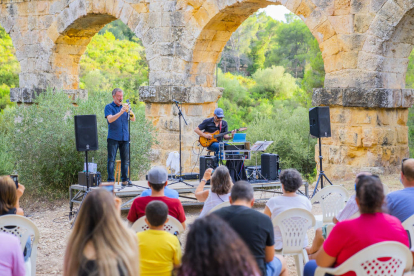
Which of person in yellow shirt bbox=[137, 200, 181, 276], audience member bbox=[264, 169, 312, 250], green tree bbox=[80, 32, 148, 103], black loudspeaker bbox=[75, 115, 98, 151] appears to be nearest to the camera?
person in yellow shirt bbox=[137, 200, 181, 276]

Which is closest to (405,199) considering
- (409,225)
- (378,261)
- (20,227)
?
(409,225)

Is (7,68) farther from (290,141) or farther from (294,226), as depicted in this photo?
(294,226)

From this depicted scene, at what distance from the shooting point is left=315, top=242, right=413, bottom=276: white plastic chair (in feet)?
9.12

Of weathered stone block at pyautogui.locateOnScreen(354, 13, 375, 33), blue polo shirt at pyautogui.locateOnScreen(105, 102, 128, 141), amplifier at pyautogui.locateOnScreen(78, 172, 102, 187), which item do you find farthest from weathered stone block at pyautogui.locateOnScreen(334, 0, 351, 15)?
amplifier at pyautogui.locateOnScreen(78, 172, 102, 187)

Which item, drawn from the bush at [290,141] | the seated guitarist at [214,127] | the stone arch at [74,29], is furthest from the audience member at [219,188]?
the bush at [290,141]

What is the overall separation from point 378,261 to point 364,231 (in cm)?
18

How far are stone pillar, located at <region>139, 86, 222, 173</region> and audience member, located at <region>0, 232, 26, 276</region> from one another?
7096 mm

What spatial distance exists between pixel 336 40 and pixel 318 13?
54cm

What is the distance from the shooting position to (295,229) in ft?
12.8

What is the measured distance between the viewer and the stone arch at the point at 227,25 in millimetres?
8086

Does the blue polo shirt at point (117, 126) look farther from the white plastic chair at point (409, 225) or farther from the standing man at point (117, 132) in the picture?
the white plastic chair at point (409, 225)

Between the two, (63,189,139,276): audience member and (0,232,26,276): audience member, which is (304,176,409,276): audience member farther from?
(0,232,26,276): audience member

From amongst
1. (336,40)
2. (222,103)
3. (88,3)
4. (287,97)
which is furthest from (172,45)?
(287,97)

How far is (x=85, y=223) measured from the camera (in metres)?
2.39
